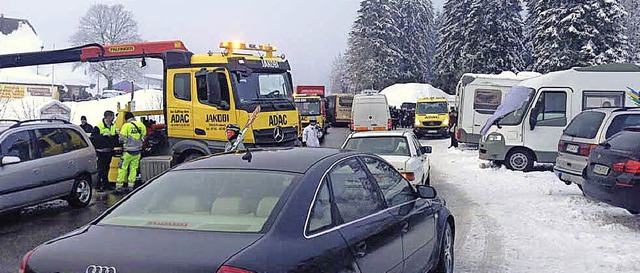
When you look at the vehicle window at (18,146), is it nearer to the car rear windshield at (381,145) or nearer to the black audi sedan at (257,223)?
the car rear windshield at (381,145)

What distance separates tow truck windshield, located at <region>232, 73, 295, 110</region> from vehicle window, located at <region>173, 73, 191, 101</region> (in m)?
1.02

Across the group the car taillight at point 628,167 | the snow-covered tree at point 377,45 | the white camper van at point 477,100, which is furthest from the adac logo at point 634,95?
the snow-covered tree at point 377,45

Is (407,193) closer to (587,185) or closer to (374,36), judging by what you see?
(587,185)

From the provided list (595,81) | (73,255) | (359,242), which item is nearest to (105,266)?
(73,255)

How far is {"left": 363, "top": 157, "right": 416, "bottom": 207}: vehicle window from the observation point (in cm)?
509

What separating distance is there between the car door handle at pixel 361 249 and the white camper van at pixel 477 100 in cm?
1977

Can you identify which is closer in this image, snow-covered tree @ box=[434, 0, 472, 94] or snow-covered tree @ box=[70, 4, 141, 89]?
snow-covered tree @ box=[434, 0, 472, 94]

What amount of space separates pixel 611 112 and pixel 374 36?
53.8 metres

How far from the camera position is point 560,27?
4291 cm

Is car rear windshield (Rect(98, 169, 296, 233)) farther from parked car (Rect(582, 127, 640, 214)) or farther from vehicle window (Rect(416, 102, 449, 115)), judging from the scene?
vehicle window (Rect(416, 102, 449, 115))

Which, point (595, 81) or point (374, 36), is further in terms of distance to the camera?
point (374, 36)

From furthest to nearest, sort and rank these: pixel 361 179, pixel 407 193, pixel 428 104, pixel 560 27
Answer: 1. pixel 560 27
2. pixel 428 104
3. pixel 407 193
4. pixel 361 179

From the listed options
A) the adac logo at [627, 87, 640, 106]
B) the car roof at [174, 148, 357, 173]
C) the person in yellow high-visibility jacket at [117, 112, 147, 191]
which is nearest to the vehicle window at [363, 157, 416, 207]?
the car roof at [174, 148, 357, 173]

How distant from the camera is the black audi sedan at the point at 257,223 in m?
3.24
